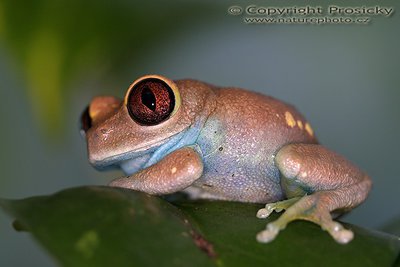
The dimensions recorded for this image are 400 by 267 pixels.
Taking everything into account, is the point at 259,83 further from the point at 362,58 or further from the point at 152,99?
the point at 152,99

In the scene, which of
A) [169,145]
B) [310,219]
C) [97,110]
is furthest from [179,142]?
[310,219]

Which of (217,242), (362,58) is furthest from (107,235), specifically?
(362,58)

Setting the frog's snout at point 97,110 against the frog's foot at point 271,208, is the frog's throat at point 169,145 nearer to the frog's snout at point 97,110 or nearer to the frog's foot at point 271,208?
the frog's snout at point 97,110

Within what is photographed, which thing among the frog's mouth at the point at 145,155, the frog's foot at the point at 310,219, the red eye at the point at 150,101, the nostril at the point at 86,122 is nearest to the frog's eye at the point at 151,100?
the red eye at the point at 150,101

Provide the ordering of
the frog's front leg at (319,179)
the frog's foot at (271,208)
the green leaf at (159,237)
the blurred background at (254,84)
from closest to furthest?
1. the green leaf at (159,237)
2. the frog's foot at (271,208)
3. the frog's front leg at (319,179)
4. the blurred background at (254,84)

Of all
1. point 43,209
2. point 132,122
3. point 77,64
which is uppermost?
point 77,64
